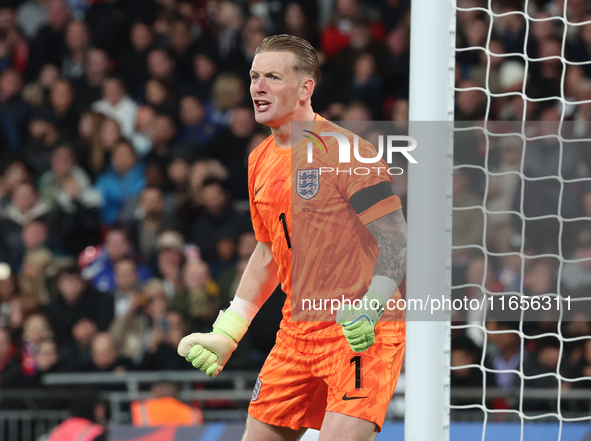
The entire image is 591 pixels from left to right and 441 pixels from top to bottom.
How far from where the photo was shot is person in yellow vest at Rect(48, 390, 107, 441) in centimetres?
525

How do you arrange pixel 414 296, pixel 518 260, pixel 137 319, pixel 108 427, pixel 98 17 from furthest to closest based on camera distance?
pixel 98 17
pixel 137 319
pixel 518 260
pixel 108 427
pixel 414 296

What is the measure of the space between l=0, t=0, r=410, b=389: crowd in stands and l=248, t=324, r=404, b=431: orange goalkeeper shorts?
3.20m

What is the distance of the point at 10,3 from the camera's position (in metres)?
9.55


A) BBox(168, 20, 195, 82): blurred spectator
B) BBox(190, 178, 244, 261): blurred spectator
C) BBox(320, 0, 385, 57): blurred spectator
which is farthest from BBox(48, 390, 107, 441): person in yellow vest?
BBox(320, 0, 385, 57): blurred spectator

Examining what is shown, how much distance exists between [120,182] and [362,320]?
5335mm

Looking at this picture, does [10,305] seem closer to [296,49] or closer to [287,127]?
[287,127]

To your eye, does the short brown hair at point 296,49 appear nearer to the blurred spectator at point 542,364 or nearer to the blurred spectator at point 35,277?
the blurred spectator at point 542,364

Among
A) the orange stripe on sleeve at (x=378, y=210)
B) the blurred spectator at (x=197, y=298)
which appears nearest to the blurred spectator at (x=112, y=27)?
the blurred spectator at (x=197, y=298)

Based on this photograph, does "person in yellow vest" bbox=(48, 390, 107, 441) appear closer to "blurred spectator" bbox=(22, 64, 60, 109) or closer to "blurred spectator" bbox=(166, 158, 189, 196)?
"blurred spectator" bbox=(166, 158, 189, 196)

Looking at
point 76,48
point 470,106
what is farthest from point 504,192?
point 76,48

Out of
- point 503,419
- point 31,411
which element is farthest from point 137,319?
point 503,419

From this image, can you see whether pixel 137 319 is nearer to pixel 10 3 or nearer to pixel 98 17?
pixel 98 17

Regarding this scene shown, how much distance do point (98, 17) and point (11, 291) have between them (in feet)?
11.3

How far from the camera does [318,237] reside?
10.6 ft
